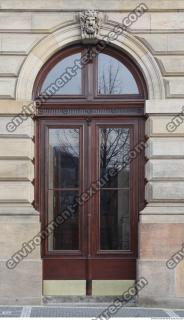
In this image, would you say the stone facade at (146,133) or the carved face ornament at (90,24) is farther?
the carved face ornament at (90,24)

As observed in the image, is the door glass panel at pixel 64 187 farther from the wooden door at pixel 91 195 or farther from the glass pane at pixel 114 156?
the glass pane at pixel 114 156

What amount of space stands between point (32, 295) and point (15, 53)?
16.2ft

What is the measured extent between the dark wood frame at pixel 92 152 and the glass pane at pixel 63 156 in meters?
0.18

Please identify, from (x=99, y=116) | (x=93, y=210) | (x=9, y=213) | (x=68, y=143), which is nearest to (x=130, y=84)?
(x=99, y=116)

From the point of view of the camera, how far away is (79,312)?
508 inches

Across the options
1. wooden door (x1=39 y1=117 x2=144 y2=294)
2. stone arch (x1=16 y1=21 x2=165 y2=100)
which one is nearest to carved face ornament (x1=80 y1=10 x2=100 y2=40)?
stone arch (x1=16 y1=21 x2=165 y2=100)

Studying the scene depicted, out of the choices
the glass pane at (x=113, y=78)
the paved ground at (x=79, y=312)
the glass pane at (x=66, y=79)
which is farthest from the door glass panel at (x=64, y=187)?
the paved ground at (x=79, y=312)

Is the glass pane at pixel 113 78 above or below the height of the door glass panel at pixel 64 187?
above

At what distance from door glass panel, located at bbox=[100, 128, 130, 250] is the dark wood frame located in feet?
0.52

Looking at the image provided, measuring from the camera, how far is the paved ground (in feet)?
41.2

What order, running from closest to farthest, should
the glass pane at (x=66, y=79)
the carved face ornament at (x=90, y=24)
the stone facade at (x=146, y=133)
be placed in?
the stone facade at (x=146, y=133)
the carved face ornament at (x=90, y=24)
the glass pane at (x=66, y=79)

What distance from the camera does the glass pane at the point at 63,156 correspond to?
46.3ft

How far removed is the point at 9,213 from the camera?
531 inches

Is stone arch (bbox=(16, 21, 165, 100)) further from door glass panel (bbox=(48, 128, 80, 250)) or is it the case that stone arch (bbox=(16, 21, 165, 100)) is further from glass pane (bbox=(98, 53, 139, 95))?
door glass panel (bbox=(48, 128, 80, 250))
